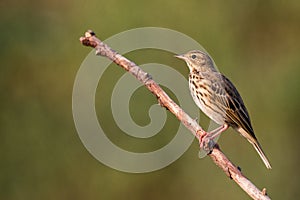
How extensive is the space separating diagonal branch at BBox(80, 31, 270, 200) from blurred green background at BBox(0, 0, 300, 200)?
10.9 feet

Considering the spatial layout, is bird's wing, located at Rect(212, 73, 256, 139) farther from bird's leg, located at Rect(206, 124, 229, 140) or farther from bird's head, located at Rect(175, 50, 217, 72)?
bird's head, located at Rect(175, 50, 217, 72)

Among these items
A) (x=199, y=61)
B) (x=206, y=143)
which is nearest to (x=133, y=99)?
(x=199, y=61)

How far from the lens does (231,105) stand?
625cm

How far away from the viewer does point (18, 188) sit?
29.8 feet

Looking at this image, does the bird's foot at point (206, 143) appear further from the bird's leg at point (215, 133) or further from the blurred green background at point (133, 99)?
the blurred green background at point (133, 99)

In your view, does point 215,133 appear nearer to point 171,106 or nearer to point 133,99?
point 171,106

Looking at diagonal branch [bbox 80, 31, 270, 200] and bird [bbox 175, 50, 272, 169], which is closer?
diagonal branch [bbox 80, 31, 270, 200]

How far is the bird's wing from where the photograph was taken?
618 centimetres

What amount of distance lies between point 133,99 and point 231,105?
8.28 ft

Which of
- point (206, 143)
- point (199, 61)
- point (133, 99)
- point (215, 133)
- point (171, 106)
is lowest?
point (206, 143)

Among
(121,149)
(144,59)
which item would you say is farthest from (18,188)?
(144,59)

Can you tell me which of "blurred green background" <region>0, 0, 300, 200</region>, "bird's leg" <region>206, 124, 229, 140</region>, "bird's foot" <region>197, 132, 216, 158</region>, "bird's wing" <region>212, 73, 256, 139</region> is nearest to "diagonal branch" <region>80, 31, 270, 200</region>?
"bird's foot" <region>197, 132, 216, 158</region>

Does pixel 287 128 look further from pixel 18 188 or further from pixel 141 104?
pixel 18 188

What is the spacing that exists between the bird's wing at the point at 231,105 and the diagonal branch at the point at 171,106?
2.53ft
